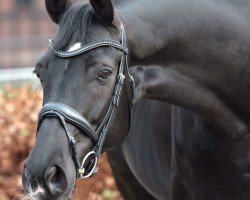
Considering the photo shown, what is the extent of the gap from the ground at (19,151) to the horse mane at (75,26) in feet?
9.39

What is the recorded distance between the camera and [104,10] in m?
4.36

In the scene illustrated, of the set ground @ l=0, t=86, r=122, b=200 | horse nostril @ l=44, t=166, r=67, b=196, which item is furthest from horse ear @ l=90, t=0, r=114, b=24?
ground @ l=0, t=86, r=122, b=200

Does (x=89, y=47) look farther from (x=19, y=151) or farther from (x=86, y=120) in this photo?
(x=19, y=151)

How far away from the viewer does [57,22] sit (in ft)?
15.2

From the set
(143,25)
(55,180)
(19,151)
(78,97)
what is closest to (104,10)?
(143,25)

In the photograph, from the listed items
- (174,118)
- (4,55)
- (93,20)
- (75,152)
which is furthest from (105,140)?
(4,55)

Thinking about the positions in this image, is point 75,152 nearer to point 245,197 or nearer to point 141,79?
point 141,79

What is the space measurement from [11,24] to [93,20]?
417 inches

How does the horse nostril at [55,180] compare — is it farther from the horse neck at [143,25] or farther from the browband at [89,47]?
the horse neck at [143,25]

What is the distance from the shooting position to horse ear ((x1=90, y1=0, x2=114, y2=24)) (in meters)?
4.34

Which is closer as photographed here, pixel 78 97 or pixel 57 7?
pixel 78 97

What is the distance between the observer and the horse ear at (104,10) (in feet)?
14.2

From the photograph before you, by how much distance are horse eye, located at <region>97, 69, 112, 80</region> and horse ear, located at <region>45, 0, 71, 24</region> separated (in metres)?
0.43

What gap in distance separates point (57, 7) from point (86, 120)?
631 millimetres
